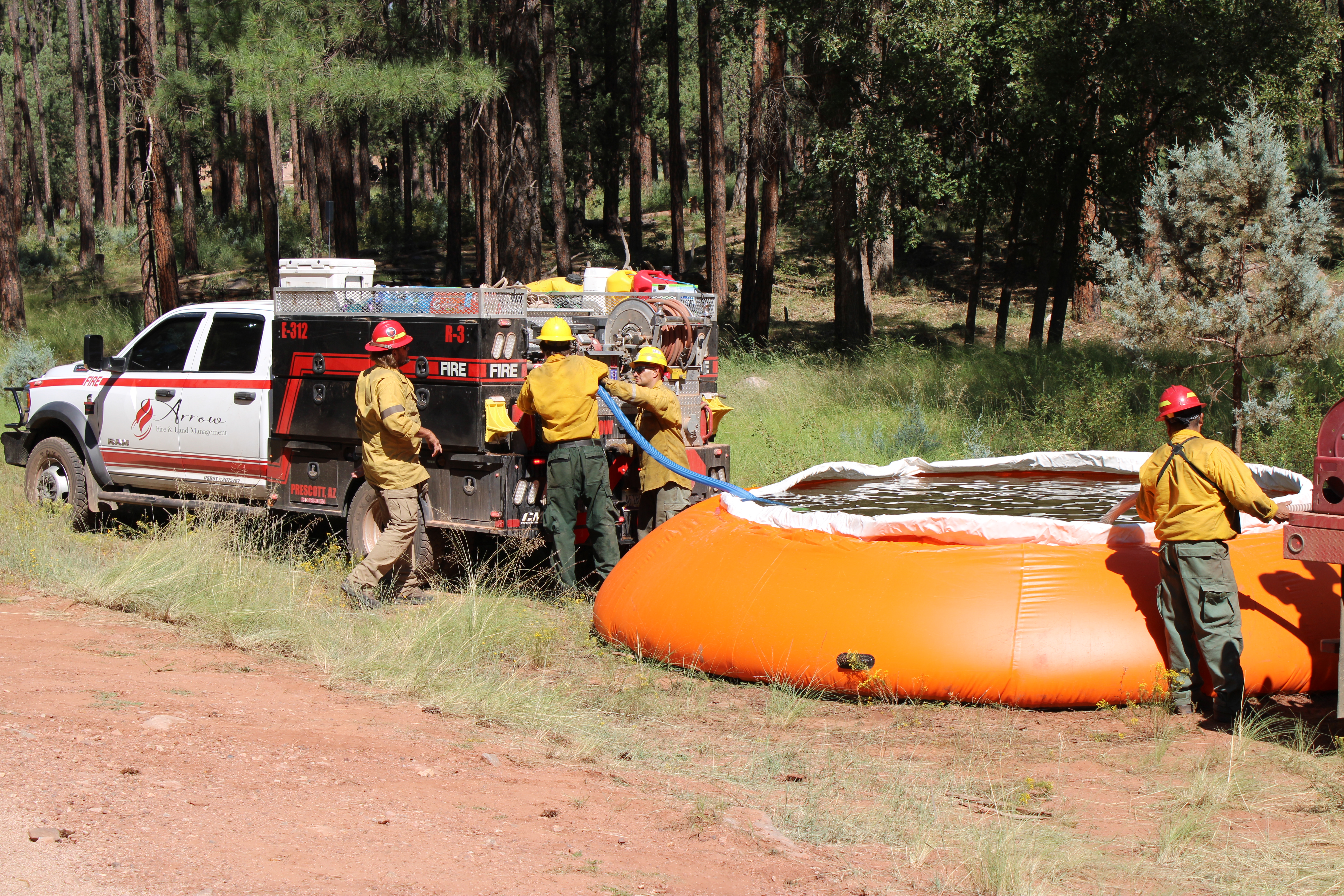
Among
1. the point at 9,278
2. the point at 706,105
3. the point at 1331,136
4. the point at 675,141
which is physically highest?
the point at 1331,136

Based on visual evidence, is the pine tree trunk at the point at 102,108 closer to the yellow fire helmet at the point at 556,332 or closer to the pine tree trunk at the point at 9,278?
the pine tree trunk at the point at 9,278

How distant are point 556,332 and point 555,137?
1457 cm

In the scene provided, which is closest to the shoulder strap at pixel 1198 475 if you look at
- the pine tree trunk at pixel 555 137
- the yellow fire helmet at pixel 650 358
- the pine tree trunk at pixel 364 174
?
the yellow fire helmet at pixel 650 358

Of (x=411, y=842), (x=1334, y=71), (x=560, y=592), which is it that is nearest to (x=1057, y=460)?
(x=560, y=592)

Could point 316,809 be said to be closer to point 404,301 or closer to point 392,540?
point 392,540

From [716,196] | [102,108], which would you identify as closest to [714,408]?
[716,196]

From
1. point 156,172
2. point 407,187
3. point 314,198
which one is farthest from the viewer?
point 407,187

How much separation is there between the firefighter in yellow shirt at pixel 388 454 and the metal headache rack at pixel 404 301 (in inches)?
14.3

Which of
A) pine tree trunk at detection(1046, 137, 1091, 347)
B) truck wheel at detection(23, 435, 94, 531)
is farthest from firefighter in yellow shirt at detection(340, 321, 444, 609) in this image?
pine tree trunk at detection(1046, 137, 1091, 347)

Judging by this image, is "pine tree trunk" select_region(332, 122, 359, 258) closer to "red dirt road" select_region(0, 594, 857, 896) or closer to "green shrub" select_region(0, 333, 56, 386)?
"green shrub" select_region(0, 333, 56, 386)

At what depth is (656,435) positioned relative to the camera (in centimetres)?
920

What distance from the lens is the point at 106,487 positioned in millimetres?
11352

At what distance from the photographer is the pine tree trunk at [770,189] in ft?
72.6

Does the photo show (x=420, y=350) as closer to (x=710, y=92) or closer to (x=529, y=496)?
(x=529, y=496)
